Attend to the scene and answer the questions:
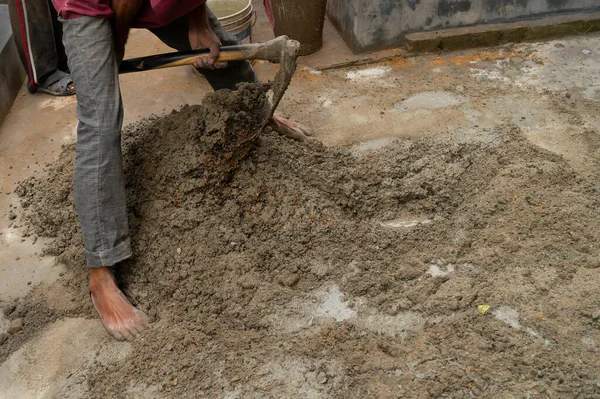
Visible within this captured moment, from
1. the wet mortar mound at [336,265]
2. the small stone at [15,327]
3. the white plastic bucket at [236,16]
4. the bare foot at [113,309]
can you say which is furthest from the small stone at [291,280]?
the white plastic bucket at [236,16]

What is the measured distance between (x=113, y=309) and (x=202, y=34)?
1354 millimetres

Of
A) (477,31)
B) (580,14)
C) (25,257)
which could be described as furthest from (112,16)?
(580,14)

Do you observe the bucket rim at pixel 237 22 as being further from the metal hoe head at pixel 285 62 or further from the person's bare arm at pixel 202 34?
the metal hoe head at pixel 285 62

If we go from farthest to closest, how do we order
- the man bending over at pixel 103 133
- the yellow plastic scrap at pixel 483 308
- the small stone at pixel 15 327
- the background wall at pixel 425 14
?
the background wall at pixel 425 14 < the small stone at pixel 15 327 < the man bending over at pixel 103 133 < the yellow plastic scrap at pixel 483 308

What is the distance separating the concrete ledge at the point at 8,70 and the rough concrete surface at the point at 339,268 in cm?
77

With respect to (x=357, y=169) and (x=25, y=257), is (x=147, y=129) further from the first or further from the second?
(x=357, y=169)

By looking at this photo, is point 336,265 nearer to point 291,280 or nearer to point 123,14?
point 291,280

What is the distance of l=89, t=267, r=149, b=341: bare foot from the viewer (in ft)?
7.29

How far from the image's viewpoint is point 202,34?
2.67 meters

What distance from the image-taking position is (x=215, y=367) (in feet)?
6.65

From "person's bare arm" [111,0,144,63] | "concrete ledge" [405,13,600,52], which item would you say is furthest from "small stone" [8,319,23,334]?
"concrete ledge" [405,13,600,52]

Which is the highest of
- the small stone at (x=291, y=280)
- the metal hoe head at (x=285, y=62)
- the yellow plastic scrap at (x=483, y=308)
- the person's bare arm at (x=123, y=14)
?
Result: the person's bare arm at (x=123, y=14)

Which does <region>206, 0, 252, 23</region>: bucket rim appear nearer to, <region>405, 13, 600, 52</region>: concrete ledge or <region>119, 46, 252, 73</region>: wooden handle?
<region>405, 13, 600, 52</region>: concrete ledge

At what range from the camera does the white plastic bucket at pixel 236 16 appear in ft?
13.0
